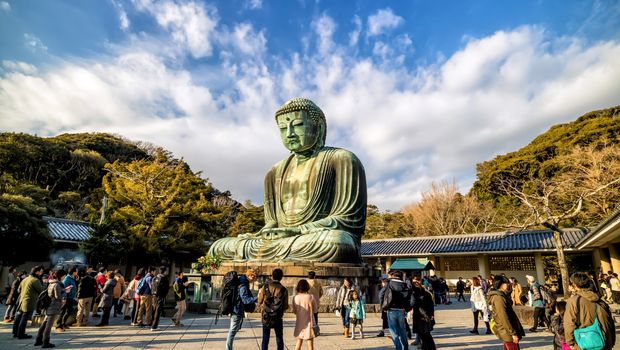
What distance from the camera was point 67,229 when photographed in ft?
63.5

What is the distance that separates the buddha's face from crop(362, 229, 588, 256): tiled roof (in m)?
11.9

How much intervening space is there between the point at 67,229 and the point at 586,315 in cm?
2220

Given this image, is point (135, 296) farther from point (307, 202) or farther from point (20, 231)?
point (20, 231)

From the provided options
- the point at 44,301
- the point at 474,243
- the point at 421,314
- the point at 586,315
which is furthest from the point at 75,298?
the point at 474,243

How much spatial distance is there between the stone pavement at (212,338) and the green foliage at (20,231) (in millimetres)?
7205

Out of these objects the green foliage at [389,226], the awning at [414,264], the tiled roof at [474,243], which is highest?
the green foliage at [389,226]

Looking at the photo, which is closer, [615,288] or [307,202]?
[615,288]

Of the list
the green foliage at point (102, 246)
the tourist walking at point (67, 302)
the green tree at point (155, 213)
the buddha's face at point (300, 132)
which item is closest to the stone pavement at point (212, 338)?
the tourist walking at point (67, 302)

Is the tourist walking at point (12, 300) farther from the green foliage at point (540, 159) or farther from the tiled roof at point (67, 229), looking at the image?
the green foliage at point (540, 159)

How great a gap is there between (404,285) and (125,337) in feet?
15.1

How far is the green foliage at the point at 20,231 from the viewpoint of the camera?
12.9 meters

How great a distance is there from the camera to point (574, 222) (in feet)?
70.4

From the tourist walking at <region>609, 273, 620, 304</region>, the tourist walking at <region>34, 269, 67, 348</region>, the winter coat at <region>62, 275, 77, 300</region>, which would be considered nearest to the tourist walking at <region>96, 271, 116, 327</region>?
the winter coat at <region>62, 275, 77, 300</region>

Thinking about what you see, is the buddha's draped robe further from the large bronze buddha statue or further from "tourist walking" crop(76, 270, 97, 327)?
"tourist walking" crop(76, 270, 97, 327)
